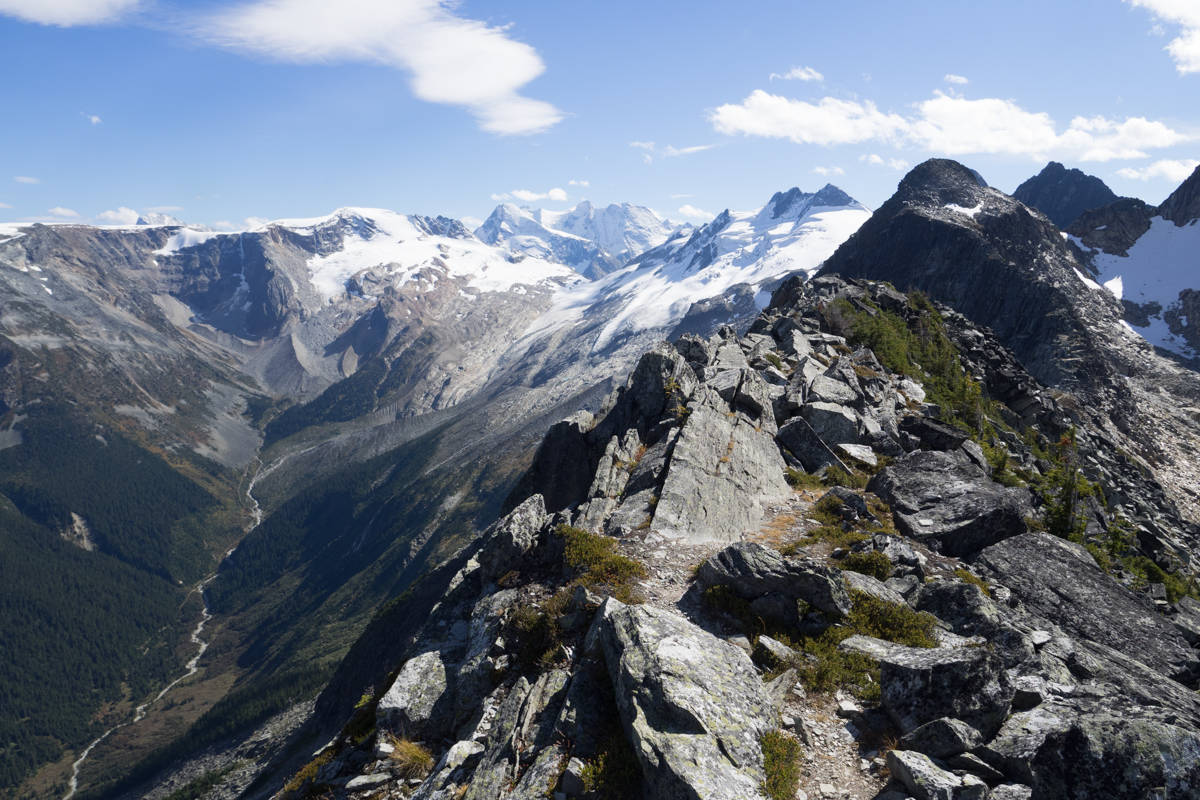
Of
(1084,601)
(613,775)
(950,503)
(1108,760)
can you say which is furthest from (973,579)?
(613,775)

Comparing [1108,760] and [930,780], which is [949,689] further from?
[1108,760]

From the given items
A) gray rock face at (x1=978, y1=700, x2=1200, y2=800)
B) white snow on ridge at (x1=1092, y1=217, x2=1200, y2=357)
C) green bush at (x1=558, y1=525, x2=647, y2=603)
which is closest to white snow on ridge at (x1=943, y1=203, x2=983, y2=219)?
white snow on ridge at (x1=1092, y1=217, x2=1200, y2=357)

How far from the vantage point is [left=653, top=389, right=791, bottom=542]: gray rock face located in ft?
77.0

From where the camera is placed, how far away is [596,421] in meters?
41.1

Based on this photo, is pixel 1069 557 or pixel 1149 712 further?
pixel 1069 557

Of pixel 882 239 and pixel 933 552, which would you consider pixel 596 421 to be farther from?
pixel 882 239

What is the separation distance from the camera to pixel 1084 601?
20.2 meters

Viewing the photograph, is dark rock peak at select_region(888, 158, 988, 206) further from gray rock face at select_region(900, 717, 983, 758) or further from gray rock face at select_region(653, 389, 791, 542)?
gray rock face at select_region(900, 717, 983, 758)

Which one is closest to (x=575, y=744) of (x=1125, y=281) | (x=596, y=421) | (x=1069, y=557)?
(x=1069, y=557)

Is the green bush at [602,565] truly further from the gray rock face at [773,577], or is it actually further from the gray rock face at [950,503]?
the gray rock face at [950,503]

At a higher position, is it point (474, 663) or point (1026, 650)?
point (1026, 650)

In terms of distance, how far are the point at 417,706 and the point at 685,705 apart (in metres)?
9.59

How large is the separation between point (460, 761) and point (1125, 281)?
246 metres

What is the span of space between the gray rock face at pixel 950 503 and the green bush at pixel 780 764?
46.6 ft
